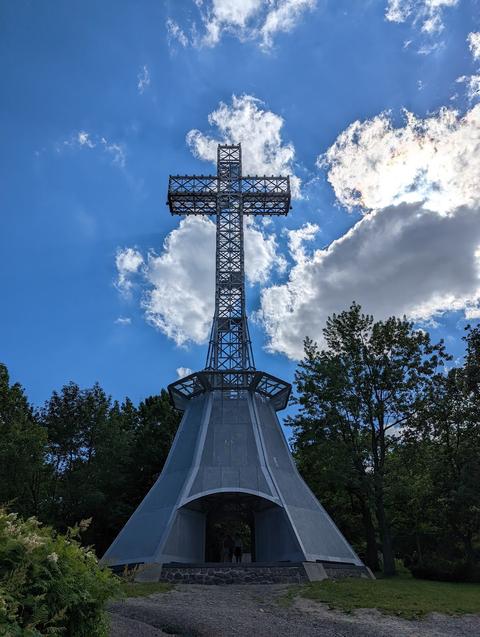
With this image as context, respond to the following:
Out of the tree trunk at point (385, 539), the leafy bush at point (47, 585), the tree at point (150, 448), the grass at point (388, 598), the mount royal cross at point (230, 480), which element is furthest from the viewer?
the tree at point (150, 448)

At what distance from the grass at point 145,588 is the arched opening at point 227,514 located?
4.67 m

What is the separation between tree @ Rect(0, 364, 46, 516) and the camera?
25.0m

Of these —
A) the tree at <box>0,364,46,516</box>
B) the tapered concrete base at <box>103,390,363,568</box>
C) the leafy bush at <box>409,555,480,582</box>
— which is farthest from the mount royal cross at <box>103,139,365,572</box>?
the tree at <box>0,364,46,516</box>

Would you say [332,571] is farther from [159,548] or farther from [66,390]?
[66,390]

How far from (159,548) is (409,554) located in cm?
2609

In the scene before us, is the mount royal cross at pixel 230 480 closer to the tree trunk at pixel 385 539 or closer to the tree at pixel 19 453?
the tree trunk at pixel 385 539

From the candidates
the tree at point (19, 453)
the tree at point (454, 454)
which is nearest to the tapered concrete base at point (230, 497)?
the tree at point (454, 454)

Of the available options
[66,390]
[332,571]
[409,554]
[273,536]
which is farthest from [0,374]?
[409,554]

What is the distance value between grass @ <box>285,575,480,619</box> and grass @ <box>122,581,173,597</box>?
11.4ft

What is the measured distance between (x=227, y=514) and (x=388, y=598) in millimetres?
13918

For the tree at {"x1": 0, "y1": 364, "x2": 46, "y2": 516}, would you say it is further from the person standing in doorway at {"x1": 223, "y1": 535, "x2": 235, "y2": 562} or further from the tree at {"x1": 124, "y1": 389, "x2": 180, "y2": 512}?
the person standing in doorway at {"x1": 223, "y1": 535, "x2": 235, "y2": 562}

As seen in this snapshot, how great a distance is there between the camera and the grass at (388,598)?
10.4 metres

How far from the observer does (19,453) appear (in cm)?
2514

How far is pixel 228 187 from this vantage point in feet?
99.9
